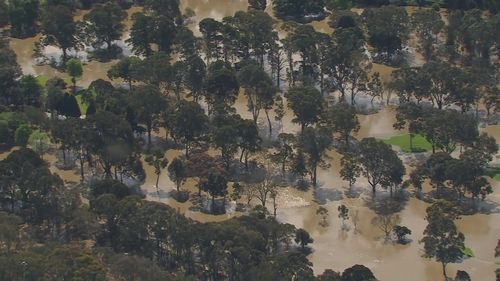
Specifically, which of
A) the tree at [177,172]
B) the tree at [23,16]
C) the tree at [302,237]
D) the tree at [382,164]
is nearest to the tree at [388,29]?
the tree at [382,164]

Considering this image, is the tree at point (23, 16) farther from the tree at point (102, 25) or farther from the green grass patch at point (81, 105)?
the green grass patch at point (81, 105)

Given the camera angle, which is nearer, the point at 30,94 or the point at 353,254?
the point at 353,254

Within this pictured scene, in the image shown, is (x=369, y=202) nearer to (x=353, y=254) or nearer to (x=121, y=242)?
(x=353, y=254)

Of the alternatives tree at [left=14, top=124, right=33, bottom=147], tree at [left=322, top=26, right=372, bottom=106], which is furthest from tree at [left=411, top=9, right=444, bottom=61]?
tree at [left=14, top=124, right=33, bottom=147]

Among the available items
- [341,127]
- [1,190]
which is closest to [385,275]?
[341,127]

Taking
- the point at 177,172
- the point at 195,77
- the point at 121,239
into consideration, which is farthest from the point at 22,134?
the point at 121,239

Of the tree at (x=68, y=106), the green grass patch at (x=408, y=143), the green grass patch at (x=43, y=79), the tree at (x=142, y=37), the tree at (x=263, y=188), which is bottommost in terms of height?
the tree at (x=263, y=188)
